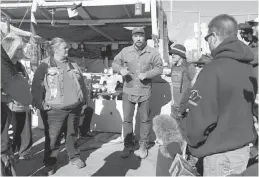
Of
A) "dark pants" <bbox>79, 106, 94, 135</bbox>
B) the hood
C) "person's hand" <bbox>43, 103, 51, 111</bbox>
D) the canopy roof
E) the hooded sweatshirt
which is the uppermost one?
the canopy roof

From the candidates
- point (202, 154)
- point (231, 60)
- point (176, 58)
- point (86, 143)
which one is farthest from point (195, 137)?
point (86, 143)

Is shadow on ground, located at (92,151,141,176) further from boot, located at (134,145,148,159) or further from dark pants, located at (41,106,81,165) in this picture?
dark pants, located at (41,106,81,165)

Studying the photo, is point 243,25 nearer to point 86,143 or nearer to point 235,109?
point 235,109

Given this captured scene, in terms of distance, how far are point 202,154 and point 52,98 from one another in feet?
6.99

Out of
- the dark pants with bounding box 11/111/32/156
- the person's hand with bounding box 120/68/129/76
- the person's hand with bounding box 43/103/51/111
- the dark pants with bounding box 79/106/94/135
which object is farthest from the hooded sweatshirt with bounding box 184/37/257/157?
the dark pants with bounding box 79/106/94/135

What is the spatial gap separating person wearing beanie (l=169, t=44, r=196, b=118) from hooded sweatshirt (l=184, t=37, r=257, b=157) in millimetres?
2134

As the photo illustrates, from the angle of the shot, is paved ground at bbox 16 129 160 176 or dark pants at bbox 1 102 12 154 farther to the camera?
paved ground at bbox 16 129 160 176

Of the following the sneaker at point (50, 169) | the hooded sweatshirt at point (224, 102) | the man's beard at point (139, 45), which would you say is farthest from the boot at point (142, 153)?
the hooded sweatshirt at point (224, 102)

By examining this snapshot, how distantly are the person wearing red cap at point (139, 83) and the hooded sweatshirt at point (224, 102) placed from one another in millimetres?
2289

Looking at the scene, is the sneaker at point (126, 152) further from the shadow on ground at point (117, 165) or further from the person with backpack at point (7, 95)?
the person with backpack at point (7, 95)

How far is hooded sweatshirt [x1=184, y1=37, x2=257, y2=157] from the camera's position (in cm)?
155

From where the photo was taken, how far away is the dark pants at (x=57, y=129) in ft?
10.6

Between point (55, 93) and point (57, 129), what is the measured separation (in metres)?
0.47

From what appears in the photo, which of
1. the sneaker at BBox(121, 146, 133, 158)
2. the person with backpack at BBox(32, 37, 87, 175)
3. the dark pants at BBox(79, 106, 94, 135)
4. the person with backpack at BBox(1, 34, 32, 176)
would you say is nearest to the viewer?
the person with backpack at BBox(1, 34, 32, 176)
